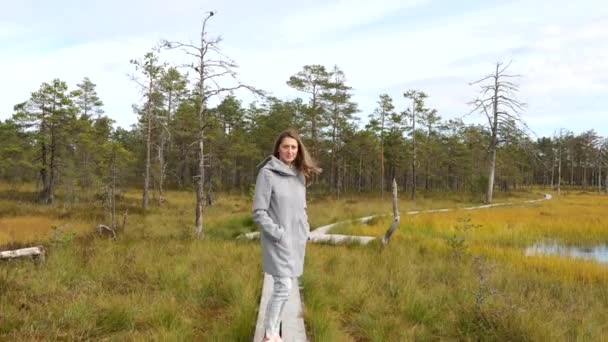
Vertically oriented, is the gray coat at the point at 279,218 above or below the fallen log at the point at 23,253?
above

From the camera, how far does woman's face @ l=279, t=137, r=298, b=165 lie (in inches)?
153

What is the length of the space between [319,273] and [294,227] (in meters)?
3.87

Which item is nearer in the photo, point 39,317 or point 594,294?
point 39,317

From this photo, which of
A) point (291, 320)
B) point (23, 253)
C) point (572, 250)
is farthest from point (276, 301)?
point (572, 250)

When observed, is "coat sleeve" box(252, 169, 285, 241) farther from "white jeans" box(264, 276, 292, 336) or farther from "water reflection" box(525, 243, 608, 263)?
"water reflection" box(525, 243, 608, 263)

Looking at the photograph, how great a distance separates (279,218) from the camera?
3.72 meters

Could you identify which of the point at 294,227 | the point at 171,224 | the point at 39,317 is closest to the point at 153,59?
the point at 171,224

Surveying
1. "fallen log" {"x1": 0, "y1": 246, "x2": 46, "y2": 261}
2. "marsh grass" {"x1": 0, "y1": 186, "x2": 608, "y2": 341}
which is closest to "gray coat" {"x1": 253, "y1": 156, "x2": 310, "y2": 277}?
"marsh grass" {"x1": 0, "y1": 186, "x2": 608, "y2": 341}

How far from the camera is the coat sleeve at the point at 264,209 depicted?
3.57 metres

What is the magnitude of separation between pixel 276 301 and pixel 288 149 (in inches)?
54.9

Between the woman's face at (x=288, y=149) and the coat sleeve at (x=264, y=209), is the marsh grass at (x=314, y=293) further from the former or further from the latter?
the woman's face at (x=288, y=149)

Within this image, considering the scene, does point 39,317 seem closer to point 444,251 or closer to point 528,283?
point 528,283

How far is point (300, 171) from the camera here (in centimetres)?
399

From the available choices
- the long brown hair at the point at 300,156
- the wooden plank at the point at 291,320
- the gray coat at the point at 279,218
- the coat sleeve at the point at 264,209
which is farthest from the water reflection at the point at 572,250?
the coat sleeve at the point at 264,209
